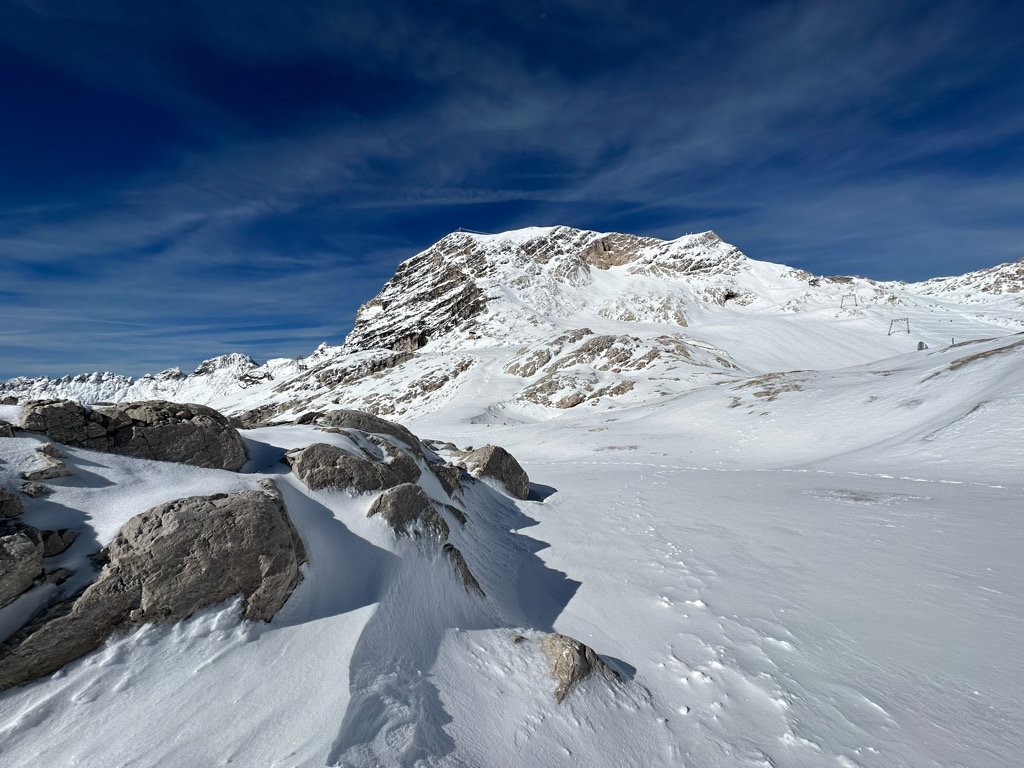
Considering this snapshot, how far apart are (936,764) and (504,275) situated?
136 metres

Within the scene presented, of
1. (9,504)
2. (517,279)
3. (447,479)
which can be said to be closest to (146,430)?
(9,504)

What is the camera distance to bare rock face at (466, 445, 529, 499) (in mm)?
13852

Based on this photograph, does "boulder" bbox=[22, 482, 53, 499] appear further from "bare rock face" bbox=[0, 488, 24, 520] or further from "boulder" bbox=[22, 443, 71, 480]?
"bare rock face" bbox=[0, 488, 24, 520]

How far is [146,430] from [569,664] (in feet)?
20.3

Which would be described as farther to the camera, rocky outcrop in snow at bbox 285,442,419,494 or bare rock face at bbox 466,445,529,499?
bare rock face at bbox 466,445,529,499

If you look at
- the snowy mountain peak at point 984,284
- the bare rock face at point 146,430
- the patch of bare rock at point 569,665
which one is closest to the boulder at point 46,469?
the bare rock face at point 146,430

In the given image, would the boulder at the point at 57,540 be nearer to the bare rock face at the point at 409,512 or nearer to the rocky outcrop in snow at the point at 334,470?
the rocky outcrop in snow at the point at 334,470

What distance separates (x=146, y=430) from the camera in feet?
20.6

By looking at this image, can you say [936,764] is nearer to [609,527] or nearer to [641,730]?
[641,730]

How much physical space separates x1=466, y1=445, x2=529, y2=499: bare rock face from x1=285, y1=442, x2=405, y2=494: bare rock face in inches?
260

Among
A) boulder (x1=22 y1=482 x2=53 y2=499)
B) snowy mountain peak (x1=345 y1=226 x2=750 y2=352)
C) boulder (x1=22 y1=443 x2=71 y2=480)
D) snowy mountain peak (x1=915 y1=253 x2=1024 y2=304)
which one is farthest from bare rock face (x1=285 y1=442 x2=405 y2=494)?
snowy mountain peak (x1=915 y1=253 x2=1024 y2=304)

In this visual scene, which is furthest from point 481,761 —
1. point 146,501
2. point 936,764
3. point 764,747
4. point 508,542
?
point 508,542

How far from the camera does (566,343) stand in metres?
77.6

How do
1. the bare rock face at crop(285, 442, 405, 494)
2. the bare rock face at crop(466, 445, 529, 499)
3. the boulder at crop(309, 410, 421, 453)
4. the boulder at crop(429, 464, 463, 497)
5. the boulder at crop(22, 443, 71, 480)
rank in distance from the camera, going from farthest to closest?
the bare rock face at crop(466, 445, 529, 499), the boulder at crop(309, 410, 421, 453), the boulder at crop(429, 464, 463, 497), the bare rock face at crop(285, 442, 405, 494), the boulder at crop(22, 443, 71, 480)
